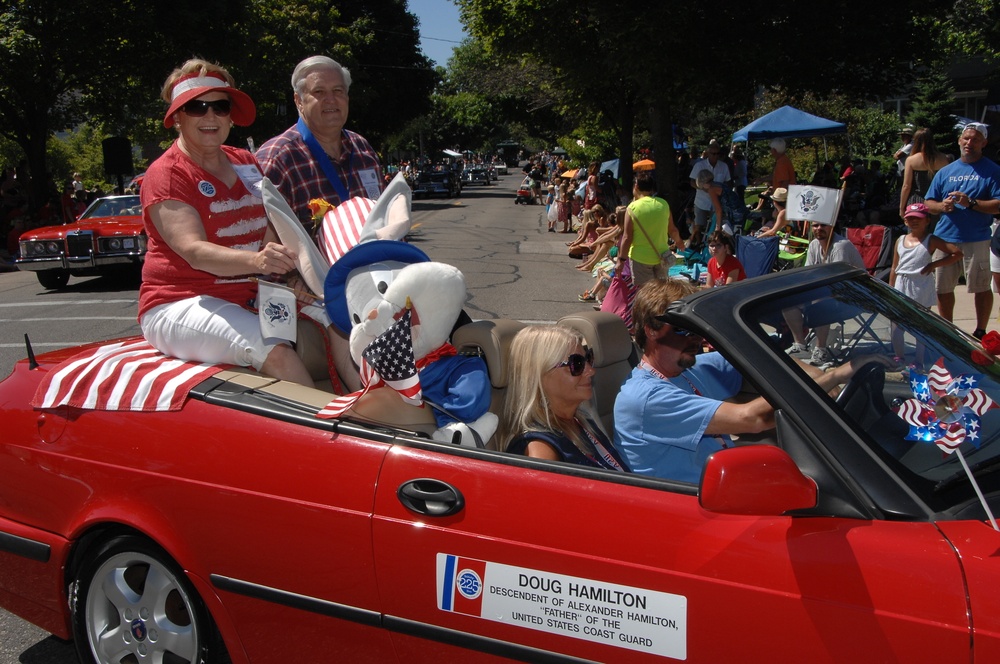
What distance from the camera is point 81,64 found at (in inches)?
880

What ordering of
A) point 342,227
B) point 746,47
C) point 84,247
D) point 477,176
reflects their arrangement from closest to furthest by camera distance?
point 342,227
point 84,247
point 746,47
point 477,176

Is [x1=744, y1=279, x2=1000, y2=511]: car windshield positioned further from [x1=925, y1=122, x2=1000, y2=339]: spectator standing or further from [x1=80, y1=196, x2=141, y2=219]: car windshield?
[x1=80, y1=196, x2=141, y2=219]: car windshield

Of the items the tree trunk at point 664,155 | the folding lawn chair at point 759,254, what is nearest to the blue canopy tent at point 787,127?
the tree trunk at point 664,155

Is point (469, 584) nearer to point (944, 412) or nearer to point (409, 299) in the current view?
point (409, 299)

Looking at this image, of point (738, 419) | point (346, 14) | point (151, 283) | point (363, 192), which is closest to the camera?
point (738, 419)

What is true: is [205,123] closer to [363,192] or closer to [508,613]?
[363,192]

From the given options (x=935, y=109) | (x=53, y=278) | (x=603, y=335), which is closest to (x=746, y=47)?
(x=53, y=278)

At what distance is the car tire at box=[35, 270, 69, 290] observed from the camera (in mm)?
13984

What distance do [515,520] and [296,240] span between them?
5.21 ft

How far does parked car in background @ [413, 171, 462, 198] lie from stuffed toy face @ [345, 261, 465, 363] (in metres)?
44.6

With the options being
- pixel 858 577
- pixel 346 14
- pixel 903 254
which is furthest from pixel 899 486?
pixel 346 14

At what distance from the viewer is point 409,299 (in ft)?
9.11

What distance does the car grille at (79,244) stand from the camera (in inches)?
512

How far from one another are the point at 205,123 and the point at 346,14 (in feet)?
148
